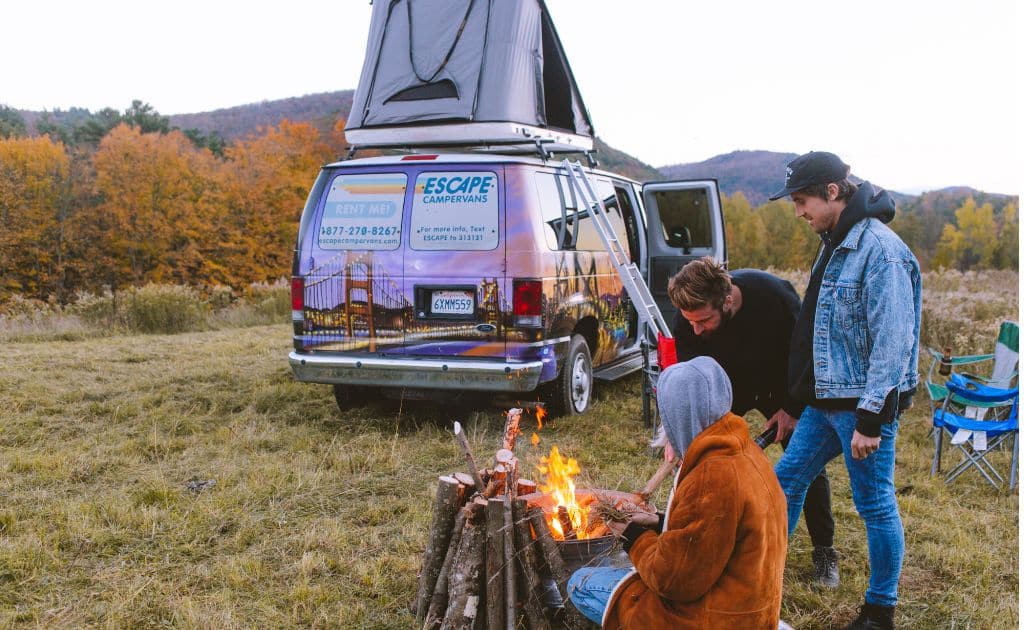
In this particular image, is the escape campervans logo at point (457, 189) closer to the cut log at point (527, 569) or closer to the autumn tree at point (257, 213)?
the cut log at point (527, 569)

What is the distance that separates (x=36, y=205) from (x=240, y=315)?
24983 millimetres

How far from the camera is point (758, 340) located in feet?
11.1

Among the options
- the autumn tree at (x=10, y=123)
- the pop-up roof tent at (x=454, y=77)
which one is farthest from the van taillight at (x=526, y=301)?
the autumn tree at (x=10, y=123)

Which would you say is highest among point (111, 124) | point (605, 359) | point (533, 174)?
point (111, 124)

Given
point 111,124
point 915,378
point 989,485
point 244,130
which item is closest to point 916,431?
point 989,485

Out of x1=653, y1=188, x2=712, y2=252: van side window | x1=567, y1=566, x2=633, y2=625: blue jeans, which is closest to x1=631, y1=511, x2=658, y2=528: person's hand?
x1=567, y1=566, x2=633, y2=625: blue jeans

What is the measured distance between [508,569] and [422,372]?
2858mm

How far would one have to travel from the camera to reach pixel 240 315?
45.5 ft

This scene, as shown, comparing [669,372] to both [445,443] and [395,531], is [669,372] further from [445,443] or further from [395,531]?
[445,443]

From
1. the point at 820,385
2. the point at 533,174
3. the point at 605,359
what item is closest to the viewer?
the point at 820,385

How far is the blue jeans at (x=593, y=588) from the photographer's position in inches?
101

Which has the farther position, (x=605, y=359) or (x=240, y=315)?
(x=240, y=315)

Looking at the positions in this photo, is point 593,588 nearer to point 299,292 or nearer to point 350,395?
point 299,292

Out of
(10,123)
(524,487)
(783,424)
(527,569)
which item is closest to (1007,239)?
(783,424)
